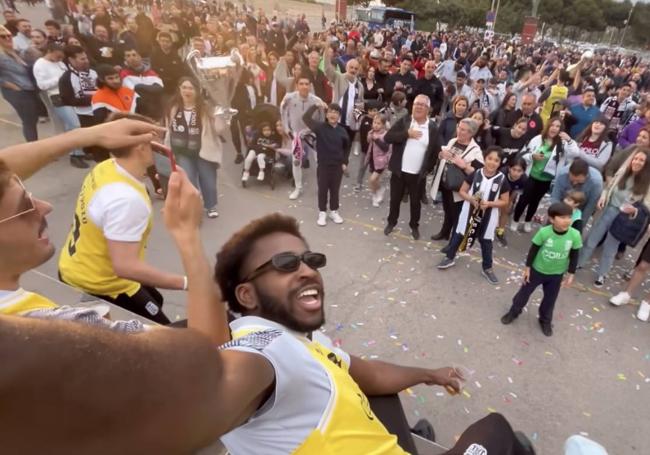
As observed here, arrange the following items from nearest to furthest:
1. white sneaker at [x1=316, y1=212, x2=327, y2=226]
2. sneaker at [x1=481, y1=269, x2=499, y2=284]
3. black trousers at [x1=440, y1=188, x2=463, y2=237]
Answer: sneaker at [x1=481, y1=269, x2=499, y2=284] < black trousers at [x1=440, y1=188, x2=463, y2=237] < white sneaker at [x1=316, y1=212, x2=327, y2=226]

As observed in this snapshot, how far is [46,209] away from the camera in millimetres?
1802

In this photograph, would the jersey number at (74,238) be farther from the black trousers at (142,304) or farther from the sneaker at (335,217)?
the sneaker at (335,217)

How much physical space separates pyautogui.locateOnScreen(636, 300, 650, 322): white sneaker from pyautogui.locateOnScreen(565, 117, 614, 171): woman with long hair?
211 centimetres

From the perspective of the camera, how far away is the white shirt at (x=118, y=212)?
2.49m

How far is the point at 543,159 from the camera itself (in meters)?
5.81

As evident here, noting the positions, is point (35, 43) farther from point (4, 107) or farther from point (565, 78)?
point (565, 78)

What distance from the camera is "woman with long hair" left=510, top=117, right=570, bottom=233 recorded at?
18.9 feet

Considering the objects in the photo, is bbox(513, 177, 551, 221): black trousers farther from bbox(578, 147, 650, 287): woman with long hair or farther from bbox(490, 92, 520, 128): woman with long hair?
bbox(490, 92, 520, 128): woman with long hair

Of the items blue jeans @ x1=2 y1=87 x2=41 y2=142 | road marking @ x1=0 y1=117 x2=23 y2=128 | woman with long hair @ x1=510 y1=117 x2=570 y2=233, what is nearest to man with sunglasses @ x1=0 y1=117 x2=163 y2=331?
woman with long hair @ x1=510 y1=117 x2=570 y2=233

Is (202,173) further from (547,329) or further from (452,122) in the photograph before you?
(547,329)

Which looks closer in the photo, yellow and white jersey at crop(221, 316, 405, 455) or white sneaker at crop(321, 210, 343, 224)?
yellow and white jersey at crop(221, 316, 405, 455)

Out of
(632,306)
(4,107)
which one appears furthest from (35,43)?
(632,306)

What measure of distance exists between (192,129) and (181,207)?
4.41 m

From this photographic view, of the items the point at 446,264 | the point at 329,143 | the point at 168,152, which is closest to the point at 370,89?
the point at 329,143
